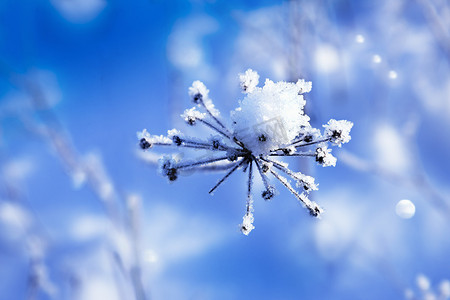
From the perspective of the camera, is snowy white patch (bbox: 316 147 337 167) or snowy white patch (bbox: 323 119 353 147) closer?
snowy white patch (bbox: 323 119 353 147)

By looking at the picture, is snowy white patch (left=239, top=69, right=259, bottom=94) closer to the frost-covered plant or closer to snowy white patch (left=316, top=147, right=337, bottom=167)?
the frost-covered plant

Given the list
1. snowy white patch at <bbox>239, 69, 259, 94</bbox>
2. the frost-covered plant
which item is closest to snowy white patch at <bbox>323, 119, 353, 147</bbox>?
the frost-covered plant

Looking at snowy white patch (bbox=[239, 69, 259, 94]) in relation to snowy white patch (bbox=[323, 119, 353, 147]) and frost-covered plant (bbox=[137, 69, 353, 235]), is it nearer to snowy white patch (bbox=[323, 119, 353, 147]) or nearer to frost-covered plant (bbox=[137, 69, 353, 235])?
frost-covered plant (bbox=[137, 69, 353, 235])

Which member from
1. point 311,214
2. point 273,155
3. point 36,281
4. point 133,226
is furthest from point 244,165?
point 36,281

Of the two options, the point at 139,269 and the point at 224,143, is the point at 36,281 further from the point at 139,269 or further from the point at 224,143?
the point at 224,143

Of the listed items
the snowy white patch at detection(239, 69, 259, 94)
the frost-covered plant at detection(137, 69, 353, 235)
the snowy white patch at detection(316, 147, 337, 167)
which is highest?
the snowy white patch at detection(239, 69, 259, 94)

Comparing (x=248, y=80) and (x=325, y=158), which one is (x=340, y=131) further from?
(x=248, y=80)

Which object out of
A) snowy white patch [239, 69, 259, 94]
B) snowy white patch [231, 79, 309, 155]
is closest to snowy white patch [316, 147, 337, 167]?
snowy white patch [231, 79, 309, 155]

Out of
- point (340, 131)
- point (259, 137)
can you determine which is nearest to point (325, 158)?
point (340, 131)

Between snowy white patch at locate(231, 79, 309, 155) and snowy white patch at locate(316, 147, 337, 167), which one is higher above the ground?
snowy white patch at locate(231, 79, 309, 155)
